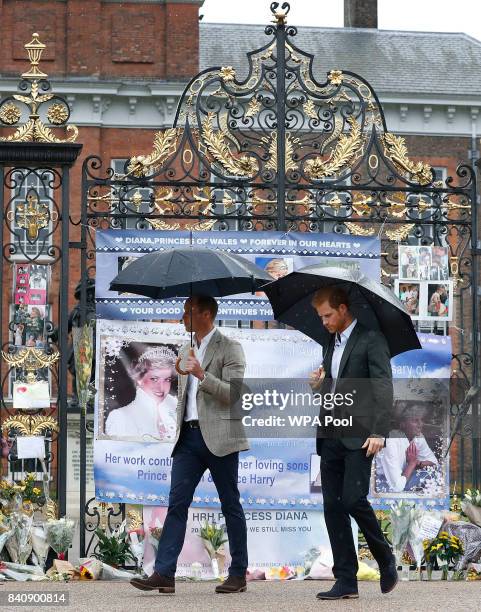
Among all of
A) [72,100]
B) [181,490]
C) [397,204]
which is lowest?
[181,490]

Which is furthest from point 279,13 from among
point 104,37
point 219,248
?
point 104,37

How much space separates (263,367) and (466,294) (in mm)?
18511

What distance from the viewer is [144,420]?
37.3 ft

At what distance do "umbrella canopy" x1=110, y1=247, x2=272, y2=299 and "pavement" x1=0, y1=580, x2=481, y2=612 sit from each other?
2024 mm

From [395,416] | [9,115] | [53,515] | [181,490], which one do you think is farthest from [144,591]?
[9,115]

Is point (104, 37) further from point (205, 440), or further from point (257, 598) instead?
point (257, 598)

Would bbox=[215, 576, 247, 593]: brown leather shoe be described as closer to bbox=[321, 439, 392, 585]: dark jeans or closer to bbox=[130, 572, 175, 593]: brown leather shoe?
bbox=[130, 572, 175, 593]: brown leather shoe

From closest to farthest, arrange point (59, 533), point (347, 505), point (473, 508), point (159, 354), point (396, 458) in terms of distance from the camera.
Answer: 1. point (347, 505)
2. point (59, 533)
3. point (159, 354)
4. point (473, 508)
5. point (396, 458)

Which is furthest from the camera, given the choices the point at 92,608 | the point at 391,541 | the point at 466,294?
the point at 466,294

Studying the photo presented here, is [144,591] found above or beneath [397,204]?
beneath

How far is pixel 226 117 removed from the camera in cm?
1227

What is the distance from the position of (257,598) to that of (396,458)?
2784mm

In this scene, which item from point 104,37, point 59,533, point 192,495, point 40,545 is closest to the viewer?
point 192,495

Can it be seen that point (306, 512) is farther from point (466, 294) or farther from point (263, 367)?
point (466, 294)
